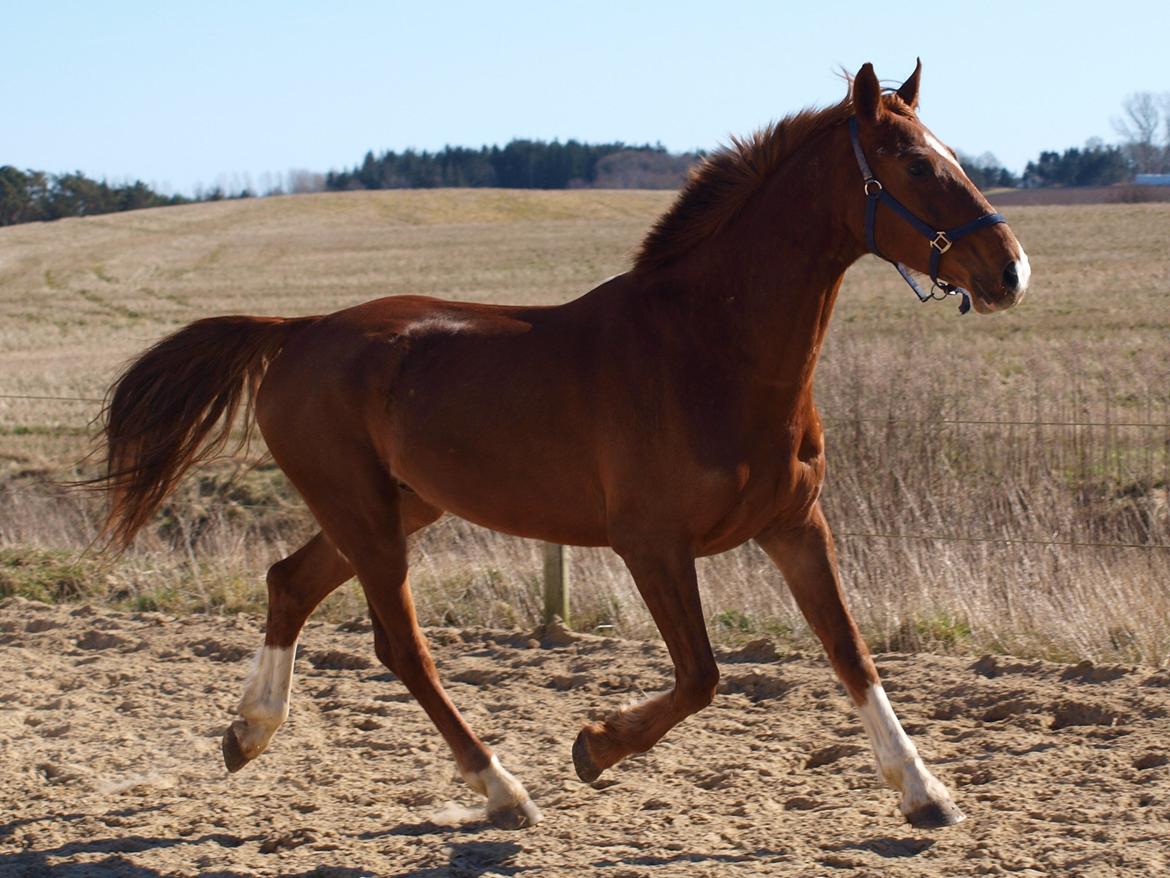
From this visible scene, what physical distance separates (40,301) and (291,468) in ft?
115

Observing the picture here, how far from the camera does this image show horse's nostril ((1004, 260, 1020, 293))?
3484mm

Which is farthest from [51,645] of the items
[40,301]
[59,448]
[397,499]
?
[40,301]

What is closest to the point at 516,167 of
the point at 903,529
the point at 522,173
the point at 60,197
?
the point at 522,173

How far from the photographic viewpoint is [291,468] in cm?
491

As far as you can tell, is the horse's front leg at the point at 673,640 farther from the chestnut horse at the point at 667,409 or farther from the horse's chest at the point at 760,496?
the horse's chest at the point at 760,496

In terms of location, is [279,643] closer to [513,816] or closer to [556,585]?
[513,816]

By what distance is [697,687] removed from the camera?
12.9 ft

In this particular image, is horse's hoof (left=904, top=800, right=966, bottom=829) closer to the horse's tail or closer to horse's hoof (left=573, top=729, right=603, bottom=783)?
horse's hoof (left=573, top=729, right=603, bottom=783)

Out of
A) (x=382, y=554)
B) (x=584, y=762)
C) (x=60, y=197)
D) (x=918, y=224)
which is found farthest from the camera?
(x=60, y=197)

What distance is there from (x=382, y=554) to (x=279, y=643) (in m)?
0.58

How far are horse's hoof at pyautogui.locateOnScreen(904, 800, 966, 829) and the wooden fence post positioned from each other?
3.05 m

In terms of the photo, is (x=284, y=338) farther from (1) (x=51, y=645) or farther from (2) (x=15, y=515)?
(2) (x=15, y=515)

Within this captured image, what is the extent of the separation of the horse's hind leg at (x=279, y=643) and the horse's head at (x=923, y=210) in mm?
2369

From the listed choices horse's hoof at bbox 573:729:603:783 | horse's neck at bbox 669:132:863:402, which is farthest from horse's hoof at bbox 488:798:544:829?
horse's neck at bbox 669:132:863:402
